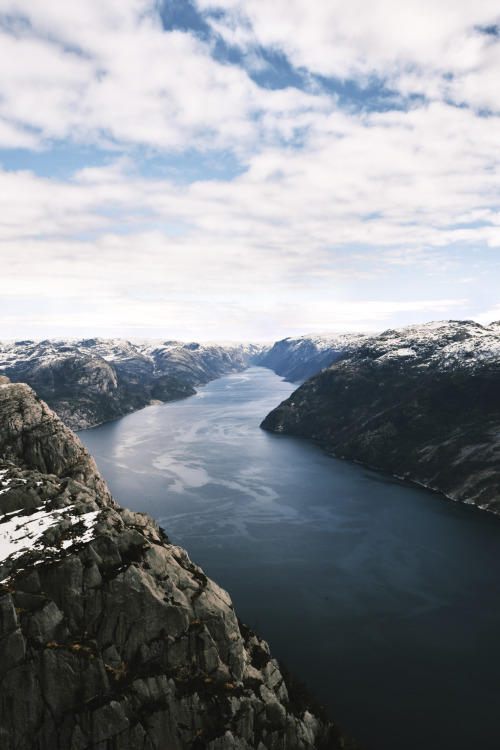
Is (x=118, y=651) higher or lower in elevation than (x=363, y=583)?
higher

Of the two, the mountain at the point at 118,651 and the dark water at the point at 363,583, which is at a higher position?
the mountain at the point at 118,651

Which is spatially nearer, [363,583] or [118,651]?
[118,651]

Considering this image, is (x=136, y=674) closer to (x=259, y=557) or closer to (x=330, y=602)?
(x=330, y=602)

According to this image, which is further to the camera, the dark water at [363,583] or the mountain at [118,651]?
the dark water at [363,583]

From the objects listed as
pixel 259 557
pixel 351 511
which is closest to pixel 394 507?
pixel 351 511

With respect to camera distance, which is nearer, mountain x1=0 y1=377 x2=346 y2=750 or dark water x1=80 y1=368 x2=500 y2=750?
mountain x1=0 y1=377 x2=346 y2=750
